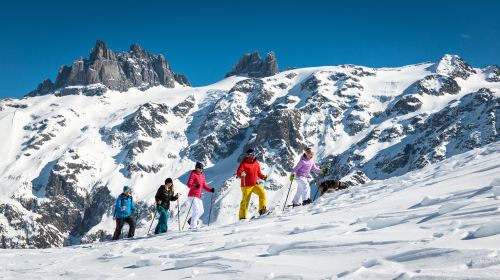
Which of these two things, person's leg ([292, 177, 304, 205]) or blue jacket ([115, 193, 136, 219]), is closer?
person's leg ([292, 177, 304, 205])

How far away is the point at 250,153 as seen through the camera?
732 inches

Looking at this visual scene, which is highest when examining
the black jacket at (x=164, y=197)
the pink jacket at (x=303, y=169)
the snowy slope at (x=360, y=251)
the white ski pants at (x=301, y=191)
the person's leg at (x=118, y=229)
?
the pink jacket at (x=303, y=169)

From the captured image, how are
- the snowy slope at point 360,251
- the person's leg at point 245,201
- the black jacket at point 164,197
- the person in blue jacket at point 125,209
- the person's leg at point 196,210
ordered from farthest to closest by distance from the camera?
the person in blue jacket at point 125,209, the black jacket at point 164,197, the person's leg at point 245,201, the person's leg at point 196,210, the snowy slope at point 360,251

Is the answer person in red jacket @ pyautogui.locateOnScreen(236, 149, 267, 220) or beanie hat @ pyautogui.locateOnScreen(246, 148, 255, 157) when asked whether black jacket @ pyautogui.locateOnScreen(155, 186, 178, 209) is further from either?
beanie hat @ pyautogui.locateOnScreen(246, 148, 255, 157)

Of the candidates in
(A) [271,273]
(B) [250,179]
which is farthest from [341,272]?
(B) [250,179]

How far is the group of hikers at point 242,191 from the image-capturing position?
1827 cm

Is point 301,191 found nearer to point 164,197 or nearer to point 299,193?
point 299,193

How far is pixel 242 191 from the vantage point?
19438 millimetres

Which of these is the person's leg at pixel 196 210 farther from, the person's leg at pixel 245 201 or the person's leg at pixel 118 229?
the person's leg at pixel 118 229

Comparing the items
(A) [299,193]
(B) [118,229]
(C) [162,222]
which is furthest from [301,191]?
(B) [118,229]

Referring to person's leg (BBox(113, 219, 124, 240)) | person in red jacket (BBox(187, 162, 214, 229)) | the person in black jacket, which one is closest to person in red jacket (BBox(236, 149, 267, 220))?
person in red jacket (BBox(187, 162, 214, 229))

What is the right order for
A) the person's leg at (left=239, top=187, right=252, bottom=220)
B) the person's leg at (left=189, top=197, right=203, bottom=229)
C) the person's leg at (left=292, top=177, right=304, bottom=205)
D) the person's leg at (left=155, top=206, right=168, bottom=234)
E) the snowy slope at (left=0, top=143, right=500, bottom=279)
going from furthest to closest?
the person's leg at (left=292, top=177, right=304, bottom=205) → the person's leg at (left=155, top=206, right=168, bottom=234) → the person's leg at (left=239, top=187, right=252, bottom=220) → the person's leg at (left=189, top=197, right=203, bottom=229) → the snowy slope at (left=0, top=143, right=500, bottom=279)

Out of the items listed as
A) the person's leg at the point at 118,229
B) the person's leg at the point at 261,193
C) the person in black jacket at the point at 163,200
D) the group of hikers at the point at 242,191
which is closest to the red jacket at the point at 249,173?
the group of hikers at the point at 242,191

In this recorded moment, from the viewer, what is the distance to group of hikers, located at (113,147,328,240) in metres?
18.3
